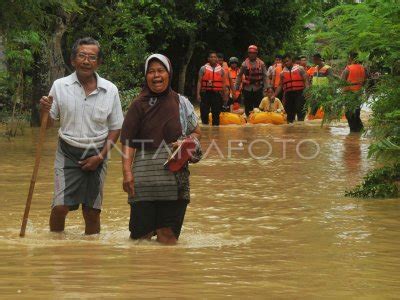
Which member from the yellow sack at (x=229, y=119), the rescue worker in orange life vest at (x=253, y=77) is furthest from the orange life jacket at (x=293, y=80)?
the yellow sack at (x=229, y=119)

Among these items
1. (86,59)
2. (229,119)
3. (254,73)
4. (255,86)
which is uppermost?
(86,59)

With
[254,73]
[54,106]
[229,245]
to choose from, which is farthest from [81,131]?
[254,73]

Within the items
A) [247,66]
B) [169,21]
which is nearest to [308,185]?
[247,66]

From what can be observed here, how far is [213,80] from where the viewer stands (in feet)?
86.1

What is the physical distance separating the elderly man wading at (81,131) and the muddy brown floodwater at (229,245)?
38 centimetres

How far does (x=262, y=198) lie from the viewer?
493 inches

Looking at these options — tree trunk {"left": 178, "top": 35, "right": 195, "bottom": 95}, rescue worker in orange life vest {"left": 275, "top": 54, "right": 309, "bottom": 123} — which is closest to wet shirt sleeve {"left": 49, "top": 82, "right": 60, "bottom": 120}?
rescue worker in orange life vest {"left": 275, "top": 54, "right": 309, "bottom": 123}

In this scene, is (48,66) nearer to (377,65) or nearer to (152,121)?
(377,65)

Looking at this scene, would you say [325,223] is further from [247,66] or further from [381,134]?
[247,66]

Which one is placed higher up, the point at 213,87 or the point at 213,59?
the point at 213,59

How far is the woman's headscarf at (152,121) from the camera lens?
8.70 metres

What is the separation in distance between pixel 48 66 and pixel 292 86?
20.1 feet

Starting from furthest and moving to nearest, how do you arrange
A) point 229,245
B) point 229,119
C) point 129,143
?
point 229,119
point 229,245
point 129,143

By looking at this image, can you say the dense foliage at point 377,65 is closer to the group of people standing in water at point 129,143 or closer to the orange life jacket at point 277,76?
the group of people standing in water at point 129,143
